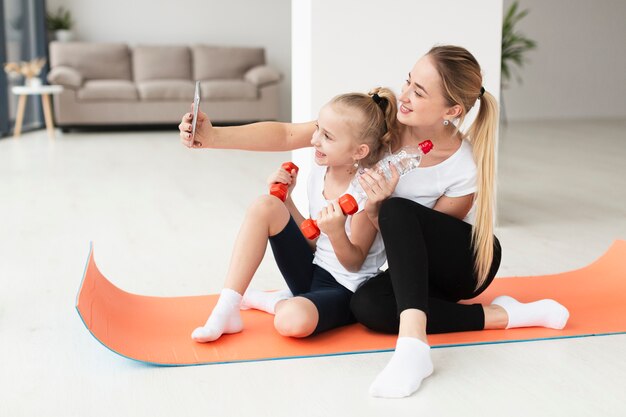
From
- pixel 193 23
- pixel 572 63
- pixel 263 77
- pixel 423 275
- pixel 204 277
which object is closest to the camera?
pixel 423 275

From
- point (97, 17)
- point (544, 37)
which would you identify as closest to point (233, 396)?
point (97, 17)

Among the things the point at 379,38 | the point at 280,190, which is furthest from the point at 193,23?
the point at 280,190

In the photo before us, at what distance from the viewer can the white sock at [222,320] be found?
1.92 m

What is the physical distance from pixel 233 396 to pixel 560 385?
0.69 m

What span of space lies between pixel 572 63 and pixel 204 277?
7.54m

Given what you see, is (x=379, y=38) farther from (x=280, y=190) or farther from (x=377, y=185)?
(x=377, y=185)

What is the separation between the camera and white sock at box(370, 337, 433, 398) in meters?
1.65

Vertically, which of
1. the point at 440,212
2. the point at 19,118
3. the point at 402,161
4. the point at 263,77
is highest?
the point at 402,161

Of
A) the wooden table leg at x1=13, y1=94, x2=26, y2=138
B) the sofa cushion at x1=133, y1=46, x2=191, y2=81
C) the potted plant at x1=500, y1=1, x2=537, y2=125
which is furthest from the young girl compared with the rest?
the sofa cushion at x1=133, y1=46, x2=191, y2=81

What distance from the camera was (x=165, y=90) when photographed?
7809 millimetres

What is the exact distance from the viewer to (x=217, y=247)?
307 cm

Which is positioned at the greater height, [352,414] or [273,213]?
[273,213]

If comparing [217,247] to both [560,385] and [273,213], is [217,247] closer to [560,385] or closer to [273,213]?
[273,213]

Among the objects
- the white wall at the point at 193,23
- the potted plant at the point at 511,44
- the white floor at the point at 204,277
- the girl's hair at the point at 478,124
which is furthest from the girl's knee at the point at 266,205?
the white wall at the point at 193,23
